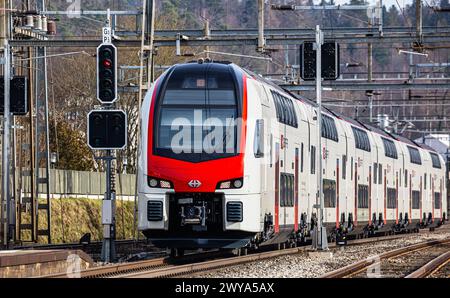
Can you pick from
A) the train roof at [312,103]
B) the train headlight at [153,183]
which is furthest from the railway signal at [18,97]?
the train headlight at [153,183]

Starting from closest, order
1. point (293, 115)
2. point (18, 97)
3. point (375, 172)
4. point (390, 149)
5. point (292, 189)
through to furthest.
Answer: point (292, 189), point (293, 115), point (18, 97), point (375, 172), point (390, 149)

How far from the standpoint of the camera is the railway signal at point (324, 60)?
32.7 m

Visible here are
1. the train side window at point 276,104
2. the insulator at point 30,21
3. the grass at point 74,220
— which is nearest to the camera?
the train side window at point 276,104

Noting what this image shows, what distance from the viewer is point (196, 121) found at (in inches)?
948

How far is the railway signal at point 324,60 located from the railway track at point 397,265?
16.7ft

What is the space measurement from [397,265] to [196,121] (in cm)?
563

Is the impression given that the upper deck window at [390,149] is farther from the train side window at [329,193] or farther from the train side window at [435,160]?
the train side window at [435,160]

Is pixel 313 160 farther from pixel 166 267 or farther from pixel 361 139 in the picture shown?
pixel 166 267

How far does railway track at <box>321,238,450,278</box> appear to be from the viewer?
22.6 m

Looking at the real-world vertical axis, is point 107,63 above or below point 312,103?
above

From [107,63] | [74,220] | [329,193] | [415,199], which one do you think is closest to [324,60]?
[329,193]

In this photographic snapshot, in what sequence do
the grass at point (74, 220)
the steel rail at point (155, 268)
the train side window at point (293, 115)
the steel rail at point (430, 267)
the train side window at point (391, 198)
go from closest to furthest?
1. the steel rail at point (155, 268)
2. the steel rail at point (430, 267)
3. the train side window at point (293, 115)
4. the train side window at point (391, 198)
5. the grass at point (74, 220)

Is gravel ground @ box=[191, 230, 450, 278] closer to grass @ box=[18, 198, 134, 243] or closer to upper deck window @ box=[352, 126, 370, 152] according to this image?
upper deck window @ box=[352, 126, 370, 152]
